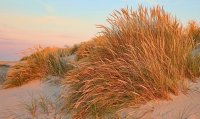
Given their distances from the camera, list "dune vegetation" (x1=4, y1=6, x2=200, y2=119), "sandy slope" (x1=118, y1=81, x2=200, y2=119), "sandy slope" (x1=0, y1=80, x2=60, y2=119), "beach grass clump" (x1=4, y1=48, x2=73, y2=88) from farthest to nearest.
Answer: "beach grass clump" (x1=4, y1=48, x2=73, y2=88), "sandy slope" (x1=0, y1=80, x2=60, y2=119), "dune vegetation" (x1=4, y1=6, x2=200, y2=119), "sandy slope" (x1=118, y1=81, x2=200, y2=119)

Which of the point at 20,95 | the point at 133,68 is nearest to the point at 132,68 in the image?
the point at 133,68

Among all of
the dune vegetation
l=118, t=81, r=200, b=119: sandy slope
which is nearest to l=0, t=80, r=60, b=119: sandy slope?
the dune vegetation

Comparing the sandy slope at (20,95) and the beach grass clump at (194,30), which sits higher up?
the beach grass clump at (194,30)

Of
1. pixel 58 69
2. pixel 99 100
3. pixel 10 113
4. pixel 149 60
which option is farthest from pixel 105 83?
pixel 58 69

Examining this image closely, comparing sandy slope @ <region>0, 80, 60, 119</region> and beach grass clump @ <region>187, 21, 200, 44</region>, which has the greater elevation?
beach grass clump @ <region>187, 21, 200, 44</region>

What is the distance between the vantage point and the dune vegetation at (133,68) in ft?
15.3

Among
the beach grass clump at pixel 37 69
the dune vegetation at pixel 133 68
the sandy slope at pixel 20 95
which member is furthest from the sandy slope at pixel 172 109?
the beach grass clump at pixel 37 69

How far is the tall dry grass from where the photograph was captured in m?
4.66

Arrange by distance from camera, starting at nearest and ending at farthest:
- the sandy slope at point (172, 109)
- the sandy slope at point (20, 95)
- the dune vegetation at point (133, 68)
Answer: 1. the sandy slope at point (172, 109)
2. the dune vegetation at point (133, 68)
3. the sandy slope at point (20, 95)

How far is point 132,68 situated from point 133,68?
0.06ft

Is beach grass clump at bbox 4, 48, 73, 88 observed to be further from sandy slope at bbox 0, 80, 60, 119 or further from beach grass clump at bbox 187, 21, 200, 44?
beach grass clump at bbox 187, 21, 200, 44

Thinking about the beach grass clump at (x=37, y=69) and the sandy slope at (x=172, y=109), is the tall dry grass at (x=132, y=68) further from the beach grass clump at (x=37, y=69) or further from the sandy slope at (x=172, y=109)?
the beach grass clump at (x=37, y=69)

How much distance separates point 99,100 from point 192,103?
1.14 m

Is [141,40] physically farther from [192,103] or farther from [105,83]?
[192,103]
